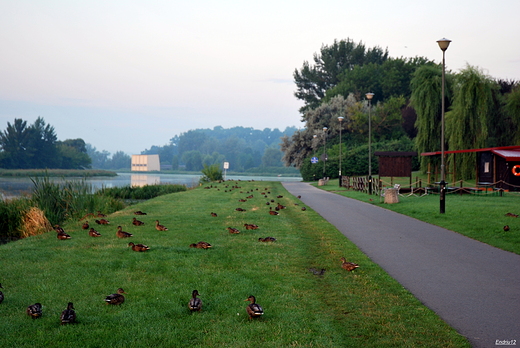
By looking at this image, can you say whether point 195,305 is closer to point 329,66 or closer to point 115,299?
point 115,299

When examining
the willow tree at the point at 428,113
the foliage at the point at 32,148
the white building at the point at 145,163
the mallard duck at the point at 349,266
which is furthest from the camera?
the white building at the point at 145,163

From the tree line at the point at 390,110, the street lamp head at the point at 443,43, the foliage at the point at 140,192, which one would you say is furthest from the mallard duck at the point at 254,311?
the foliage at the point at 140,192

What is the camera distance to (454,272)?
924 cm

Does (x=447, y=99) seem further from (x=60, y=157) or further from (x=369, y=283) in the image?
(x=60, y=157)

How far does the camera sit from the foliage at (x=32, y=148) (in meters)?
113

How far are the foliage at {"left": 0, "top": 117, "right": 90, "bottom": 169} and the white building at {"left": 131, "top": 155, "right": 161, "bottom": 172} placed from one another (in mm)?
46309

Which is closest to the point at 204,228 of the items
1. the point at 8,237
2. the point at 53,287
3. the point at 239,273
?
the point at 239,273

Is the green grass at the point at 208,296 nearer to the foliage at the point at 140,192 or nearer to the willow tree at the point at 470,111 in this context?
the willow tree at the point at 470,111

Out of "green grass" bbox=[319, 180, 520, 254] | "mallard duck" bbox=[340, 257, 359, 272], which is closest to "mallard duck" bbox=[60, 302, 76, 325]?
"mallard duck" bbox=[340, 257, 359, 272]

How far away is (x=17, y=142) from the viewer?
113562 mm

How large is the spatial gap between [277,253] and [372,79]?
73.5m

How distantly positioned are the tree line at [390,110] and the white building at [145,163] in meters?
90.9

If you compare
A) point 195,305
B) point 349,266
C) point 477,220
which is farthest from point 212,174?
point 195,305

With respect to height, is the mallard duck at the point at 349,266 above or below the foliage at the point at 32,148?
below
